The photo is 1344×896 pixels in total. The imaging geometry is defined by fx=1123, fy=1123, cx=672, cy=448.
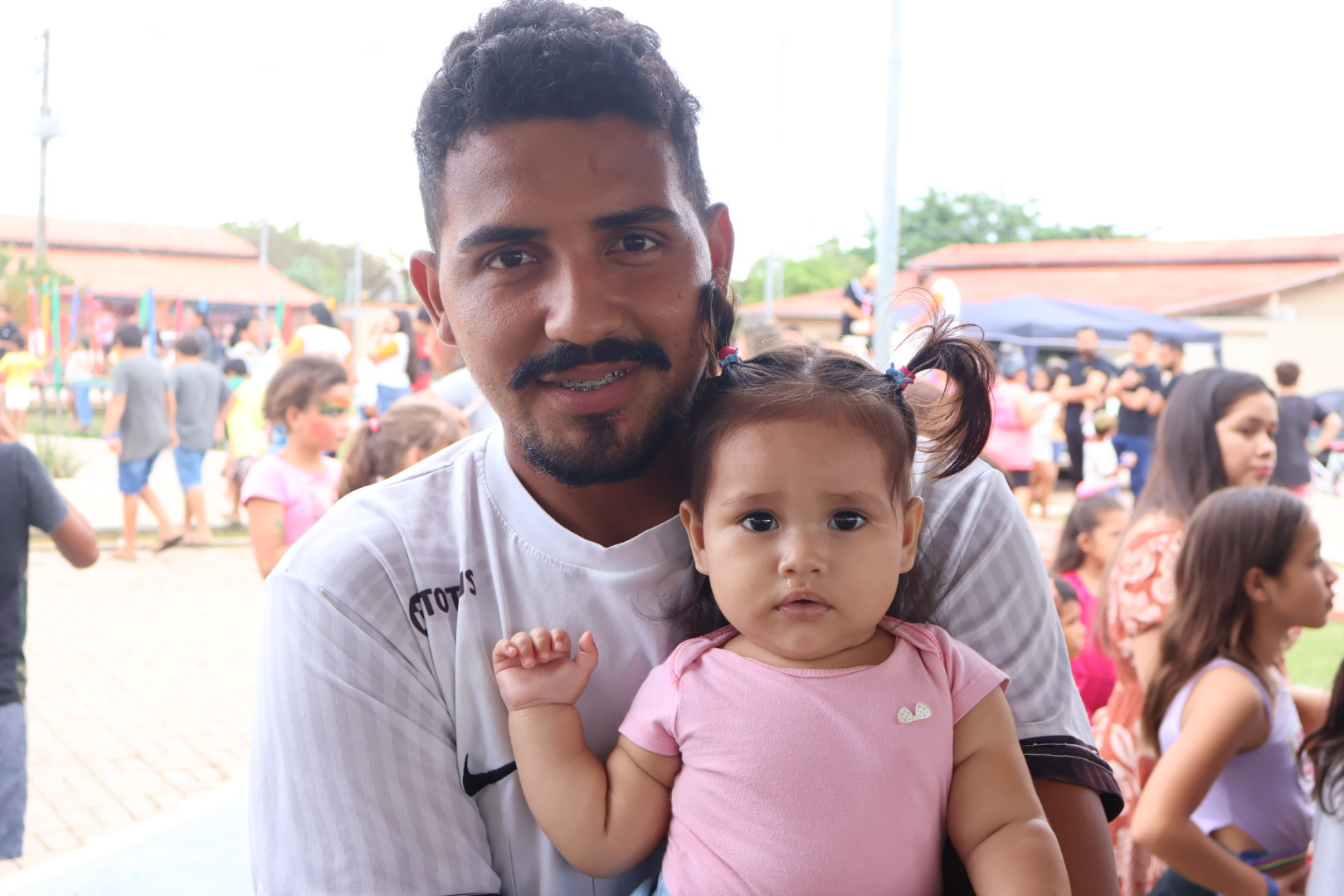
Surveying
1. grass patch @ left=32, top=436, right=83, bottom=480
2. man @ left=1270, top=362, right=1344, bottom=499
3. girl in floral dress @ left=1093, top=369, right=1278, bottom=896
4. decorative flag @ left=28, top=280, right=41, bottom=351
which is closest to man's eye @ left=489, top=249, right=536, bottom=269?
girl in floral dress @ left=1093, top=369, right=1278, bottom=896

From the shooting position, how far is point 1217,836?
9.17 ft

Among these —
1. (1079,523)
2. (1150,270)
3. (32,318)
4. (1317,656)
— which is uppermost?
(1150,270)

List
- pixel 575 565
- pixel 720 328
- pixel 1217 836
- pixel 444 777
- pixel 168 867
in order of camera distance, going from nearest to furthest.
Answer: pixel 444 777
pixel 575 565
pixel 720 328
pixel 1217 836
pixel 168 867

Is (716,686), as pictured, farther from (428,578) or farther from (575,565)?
(428,578)

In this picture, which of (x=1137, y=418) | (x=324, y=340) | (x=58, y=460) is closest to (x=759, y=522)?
(x=324, y=340)

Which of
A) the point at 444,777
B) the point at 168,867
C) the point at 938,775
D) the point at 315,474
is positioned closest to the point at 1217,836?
the point at 938,775

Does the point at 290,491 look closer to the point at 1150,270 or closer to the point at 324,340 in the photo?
the point at 324,340

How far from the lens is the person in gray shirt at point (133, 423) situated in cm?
971

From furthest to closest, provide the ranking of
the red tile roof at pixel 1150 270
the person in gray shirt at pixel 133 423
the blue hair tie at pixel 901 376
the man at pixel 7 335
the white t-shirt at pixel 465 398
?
the red tile roof at pixel 1150 270
the man at pixel 7 335
the person in gray shirt at pixel 133 423
the white t-shirt at pixel 465 398
the blue hair tie at pixel 901 376

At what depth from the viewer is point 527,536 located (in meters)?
1.55

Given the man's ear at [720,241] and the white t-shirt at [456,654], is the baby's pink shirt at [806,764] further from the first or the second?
the man's ear at [720,241]

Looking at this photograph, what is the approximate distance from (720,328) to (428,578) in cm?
56

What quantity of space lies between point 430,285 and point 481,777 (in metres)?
0.81

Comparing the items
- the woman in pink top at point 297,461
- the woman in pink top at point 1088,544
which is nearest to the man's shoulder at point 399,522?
the woman in pink top at point 1088,544
